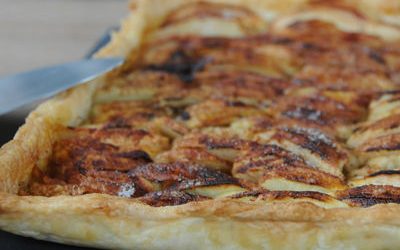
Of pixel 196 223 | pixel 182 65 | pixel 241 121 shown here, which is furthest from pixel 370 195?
pixel 182 65

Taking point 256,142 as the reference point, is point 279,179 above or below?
below

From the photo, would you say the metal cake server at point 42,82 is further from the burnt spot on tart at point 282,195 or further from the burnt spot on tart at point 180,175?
the burnt spot on tart at point 282,195

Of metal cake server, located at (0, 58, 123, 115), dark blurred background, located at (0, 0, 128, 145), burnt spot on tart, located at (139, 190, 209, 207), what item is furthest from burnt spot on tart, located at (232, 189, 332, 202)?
dark blurred background, located at (0, 0, 128, 145)

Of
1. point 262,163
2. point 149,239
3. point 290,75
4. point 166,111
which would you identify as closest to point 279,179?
point 262,163

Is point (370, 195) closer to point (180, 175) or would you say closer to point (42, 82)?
point (180, 175)

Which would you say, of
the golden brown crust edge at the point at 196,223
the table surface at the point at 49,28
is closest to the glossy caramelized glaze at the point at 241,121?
the golden brown crust edge at the point at 196,223

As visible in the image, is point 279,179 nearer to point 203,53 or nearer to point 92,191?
point 92,191
